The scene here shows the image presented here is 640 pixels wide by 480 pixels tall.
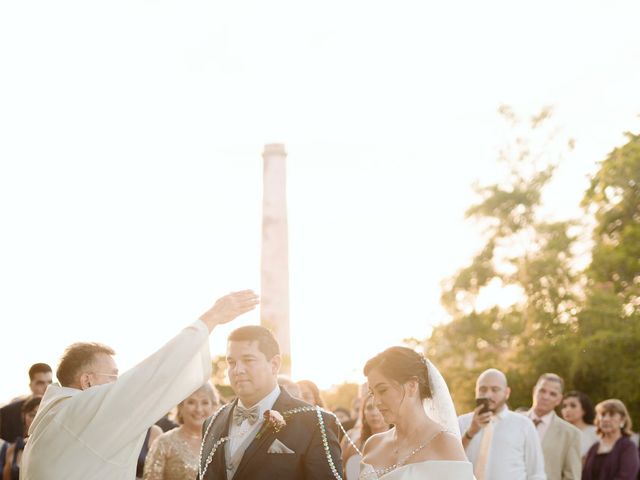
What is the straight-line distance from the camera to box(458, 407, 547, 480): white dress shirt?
28.9 ft

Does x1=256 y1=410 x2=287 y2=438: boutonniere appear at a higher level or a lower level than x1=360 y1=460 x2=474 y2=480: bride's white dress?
higher

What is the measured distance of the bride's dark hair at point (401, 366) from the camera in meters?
5.36

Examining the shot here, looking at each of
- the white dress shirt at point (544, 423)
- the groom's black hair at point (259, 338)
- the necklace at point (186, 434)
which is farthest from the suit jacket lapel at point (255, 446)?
the white dress shirt at point (544, 423)

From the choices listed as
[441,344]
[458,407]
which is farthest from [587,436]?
[441,344]

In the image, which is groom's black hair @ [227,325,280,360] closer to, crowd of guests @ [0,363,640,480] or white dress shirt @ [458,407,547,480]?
crowd of guests @ [0,363,640,480]

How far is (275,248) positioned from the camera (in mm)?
22125

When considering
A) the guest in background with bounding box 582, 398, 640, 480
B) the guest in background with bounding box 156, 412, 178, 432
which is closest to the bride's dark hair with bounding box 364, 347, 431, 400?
the guest in background with bounding box 156, 412, 178, 432

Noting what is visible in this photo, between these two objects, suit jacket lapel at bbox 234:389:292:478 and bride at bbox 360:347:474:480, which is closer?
bride at bbox 360:347:474:480

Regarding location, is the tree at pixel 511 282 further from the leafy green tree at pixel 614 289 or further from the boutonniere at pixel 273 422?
the boutonniere at pixel 273 422

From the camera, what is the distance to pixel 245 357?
571 centimetres

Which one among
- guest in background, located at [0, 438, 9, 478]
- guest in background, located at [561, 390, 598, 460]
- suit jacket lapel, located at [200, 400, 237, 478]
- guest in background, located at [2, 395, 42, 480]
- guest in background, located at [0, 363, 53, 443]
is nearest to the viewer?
suit jacket lapel, located at [200, 400, 237, 478]

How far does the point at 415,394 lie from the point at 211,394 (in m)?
2.98

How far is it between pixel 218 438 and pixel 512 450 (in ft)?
12.9

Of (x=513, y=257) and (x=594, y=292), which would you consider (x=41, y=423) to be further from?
(x=513, y=257)
